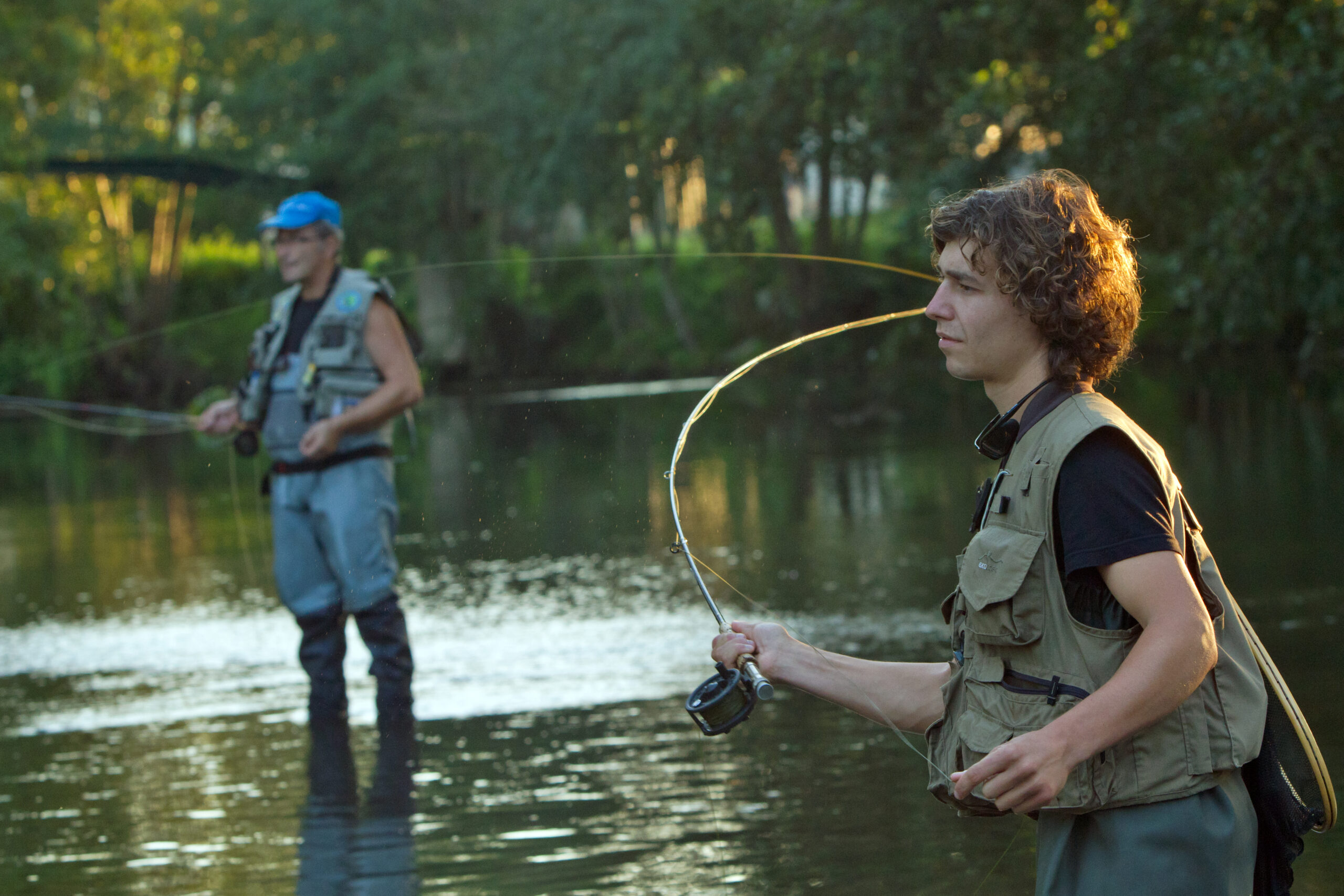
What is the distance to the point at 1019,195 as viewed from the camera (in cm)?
213

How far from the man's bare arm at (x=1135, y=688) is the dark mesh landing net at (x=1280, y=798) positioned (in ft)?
0.82

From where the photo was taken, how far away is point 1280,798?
6.83 ft

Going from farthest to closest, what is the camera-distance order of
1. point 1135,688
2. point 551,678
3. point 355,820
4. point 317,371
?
point 551,678 → point 317,371 → point 355,820 → point 1135,688

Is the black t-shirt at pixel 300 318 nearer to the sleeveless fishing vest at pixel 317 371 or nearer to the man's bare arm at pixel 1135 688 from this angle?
the sleeveless fishing vest at pixel 317 371

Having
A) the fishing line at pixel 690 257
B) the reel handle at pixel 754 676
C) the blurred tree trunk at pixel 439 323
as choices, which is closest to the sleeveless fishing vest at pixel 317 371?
the blurred tree trunk at pixel 439 323

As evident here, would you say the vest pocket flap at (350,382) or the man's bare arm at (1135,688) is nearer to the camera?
the man's bare arm at (1135,688)

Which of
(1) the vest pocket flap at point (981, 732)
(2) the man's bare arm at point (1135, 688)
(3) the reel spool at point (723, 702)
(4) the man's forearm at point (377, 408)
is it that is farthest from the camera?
(4) the man's forearm at point (377, 408)

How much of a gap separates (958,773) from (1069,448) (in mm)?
476

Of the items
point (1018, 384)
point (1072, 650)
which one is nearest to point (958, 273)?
point (1018, 384)

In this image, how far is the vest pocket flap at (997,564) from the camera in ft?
6.63

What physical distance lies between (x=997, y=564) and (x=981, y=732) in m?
0.24

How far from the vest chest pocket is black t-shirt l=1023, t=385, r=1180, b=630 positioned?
40mm

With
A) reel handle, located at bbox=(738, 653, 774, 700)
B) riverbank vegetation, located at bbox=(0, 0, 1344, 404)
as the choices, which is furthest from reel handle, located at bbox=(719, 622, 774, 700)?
riverbank vegetation, located at bbox=(0, 0, 1344, 404)

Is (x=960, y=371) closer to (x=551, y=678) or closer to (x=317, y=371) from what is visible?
(x=317, y=371)
